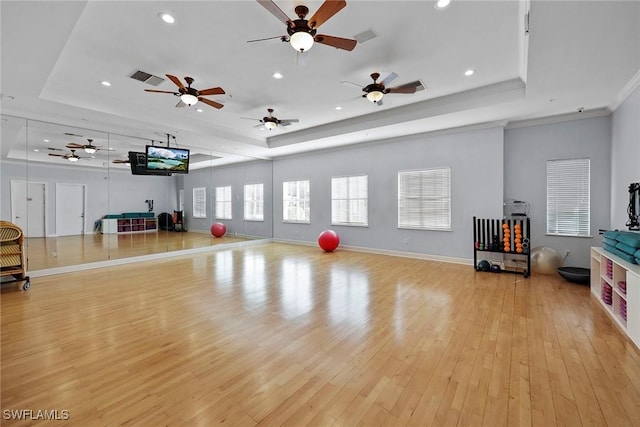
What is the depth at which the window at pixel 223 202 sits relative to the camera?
9.77 metres

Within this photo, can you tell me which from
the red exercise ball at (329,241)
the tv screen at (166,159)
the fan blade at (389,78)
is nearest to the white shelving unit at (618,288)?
the fan blade at (389,78)

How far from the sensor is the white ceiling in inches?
115

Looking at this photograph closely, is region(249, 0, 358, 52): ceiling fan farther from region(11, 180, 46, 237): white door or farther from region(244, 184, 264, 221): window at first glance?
region(244, 184, 264, 221): window

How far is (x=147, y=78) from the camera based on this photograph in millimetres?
4551

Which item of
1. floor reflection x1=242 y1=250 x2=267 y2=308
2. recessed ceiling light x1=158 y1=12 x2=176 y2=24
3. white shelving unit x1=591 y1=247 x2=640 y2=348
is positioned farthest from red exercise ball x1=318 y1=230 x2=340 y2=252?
recessed ceiling light x1=158 y1=12 x2=176 y2=24

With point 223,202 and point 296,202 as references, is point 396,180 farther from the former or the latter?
point 223,202

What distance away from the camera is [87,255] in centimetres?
647

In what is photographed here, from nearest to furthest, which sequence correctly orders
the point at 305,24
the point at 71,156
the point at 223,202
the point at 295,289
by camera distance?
1. the point at 305,24
2. the point at 295,289
3. the point at 71,156
4. the point at 223,202

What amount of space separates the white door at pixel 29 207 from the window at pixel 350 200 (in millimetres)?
7657

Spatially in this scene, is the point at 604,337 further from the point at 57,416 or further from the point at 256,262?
the point at 256,262

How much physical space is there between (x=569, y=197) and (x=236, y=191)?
9835 millimetres

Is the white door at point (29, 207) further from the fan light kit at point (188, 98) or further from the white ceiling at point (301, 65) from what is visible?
the fan light kit at point (188, 98)

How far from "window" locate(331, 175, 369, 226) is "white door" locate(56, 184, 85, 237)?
7.12 meters

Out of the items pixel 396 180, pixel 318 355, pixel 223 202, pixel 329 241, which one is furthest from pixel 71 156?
pixel 396 180
